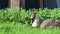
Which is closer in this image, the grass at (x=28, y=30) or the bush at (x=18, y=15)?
A: the grass at (x=28, y=30)

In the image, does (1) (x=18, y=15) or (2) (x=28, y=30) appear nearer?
(2) (x=28, y=30)

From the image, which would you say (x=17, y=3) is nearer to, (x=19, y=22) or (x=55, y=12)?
(x=55, y=12)

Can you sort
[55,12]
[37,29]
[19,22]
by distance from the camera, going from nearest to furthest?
[37,29], [19,22], [55,12]

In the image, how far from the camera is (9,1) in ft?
44.5

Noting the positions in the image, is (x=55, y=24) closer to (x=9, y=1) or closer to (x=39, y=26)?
(x=39, y=26)

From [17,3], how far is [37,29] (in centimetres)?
478

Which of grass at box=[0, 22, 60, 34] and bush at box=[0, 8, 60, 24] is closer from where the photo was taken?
grass at box=[0, 22, 60, 34]

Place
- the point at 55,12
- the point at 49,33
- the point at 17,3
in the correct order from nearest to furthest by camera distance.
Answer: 1. the point at 49,33
2. the point at 55,12
3. the point at 17,3

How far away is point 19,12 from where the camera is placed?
10.6 metres

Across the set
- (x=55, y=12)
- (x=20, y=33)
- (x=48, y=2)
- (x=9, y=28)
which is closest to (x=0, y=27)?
(x=9, y=28)

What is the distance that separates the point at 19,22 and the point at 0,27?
1.36 m

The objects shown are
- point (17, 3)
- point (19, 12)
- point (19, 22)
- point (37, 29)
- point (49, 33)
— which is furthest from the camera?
point (17, 3)

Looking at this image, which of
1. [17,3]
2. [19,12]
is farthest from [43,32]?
[17,3]

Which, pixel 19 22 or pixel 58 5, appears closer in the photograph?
pixel 19 22
